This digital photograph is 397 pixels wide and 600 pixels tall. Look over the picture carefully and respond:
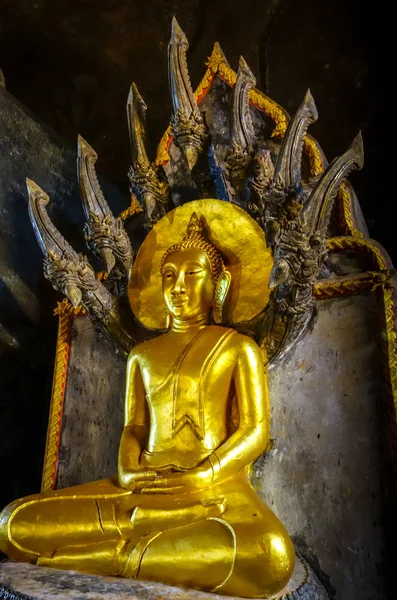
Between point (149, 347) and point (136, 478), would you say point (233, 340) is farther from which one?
point (136, 478)

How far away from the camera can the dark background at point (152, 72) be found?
384cm

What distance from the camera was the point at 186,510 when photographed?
2186mm

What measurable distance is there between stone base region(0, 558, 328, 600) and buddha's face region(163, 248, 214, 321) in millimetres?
1377

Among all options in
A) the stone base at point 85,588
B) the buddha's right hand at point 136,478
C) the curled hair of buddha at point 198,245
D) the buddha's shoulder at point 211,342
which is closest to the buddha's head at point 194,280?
the curled hair of buddha at point 198,245

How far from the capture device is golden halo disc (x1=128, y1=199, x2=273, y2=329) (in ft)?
9.95

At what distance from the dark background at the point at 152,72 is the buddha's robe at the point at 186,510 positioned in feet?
4.23

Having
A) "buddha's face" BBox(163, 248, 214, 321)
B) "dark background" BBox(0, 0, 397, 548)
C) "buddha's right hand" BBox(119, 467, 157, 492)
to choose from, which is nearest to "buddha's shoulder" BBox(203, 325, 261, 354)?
"buddha's face" BBox(163, 248, 214, 321)

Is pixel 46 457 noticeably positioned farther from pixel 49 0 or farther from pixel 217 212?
pixel 49 0

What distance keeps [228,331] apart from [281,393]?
454mm

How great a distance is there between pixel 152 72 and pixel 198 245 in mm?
2109

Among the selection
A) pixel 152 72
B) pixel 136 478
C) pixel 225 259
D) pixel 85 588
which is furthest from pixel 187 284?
pixel 152 72

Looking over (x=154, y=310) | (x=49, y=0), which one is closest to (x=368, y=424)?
(x=154, y=310)

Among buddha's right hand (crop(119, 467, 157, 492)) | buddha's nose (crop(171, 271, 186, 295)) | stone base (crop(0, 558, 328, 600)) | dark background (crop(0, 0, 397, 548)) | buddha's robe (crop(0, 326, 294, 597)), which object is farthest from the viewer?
dark background (crop(0, 0, 397, 548))

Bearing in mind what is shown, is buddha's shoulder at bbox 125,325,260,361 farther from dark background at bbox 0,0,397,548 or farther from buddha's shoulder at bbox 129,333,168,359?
dark background at bbox 0,0,397,548
